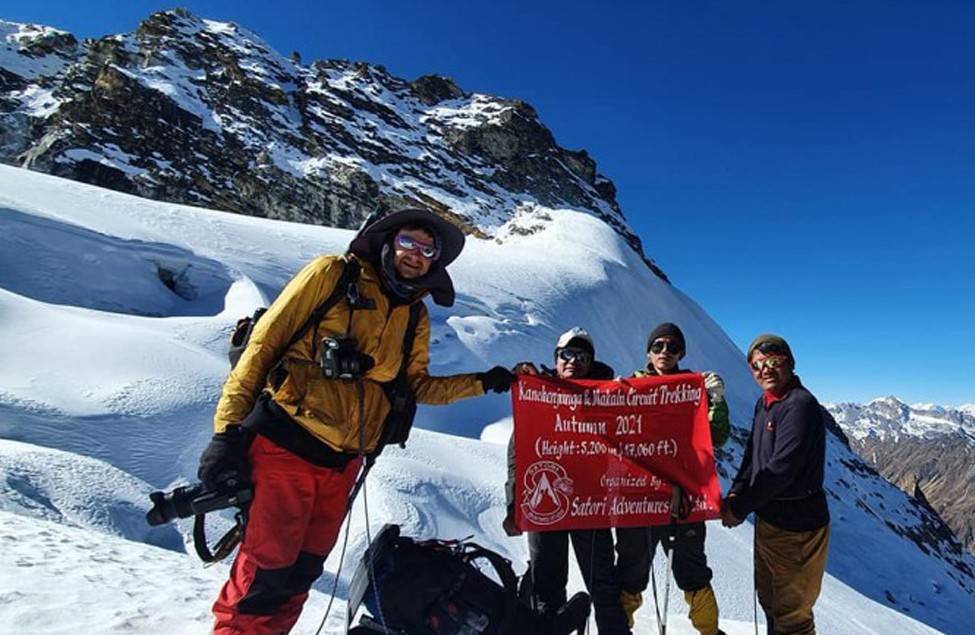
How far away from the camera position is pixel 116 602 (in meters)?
3.38

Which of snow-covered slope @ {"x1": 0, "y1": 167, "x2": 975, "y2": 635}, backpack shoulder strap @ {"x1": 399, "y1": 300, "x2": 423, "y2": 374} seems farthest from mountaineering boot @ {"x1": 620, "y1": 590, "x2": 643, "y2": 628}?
backpack shoulder strap @ {"x1": 399, "y1": 300, "x2": 423, "y2": 374}

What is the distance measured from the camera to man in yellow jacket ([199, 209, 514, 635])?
2.87m

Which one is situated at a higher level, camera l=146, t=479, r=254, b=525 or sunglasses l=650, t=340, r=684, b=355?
sunglasses l=650, t=340, r=684, b=355

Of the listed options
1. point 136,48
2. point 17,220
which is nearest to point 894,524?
point 17,220

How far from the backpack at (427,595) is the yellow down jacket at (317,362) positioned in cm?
73

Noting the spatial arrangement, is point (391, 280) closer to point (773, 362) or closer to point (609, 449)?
point (609, 449)

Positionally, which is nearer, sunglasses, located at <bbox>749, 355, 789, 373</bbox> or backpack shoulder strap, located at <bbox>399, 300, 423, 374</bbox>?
backpack shoulder strap, located at <bbox>399, 300, 423, 374</bbox>

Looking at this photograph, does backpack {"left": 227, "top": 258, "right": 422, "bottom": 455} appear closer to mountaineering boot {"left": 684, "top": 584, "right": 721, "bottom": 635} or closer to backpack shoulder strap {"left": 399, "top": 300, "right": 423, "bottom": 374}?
backpack shoulder strap {"left": 399, "top": 300, "right": 423, "bottom": 374}

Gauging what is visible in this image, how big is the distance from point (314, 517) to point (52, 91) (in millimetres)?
83041

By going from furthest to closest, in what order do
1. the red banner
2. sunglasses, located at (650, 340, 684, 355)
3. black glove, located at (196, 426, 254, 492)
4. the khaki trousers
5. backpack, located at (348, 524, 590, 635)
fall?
sunglasses, located at (650, 340, 684, 355)
the red banner
the khaki trousers
backpack, located at (348, 524, 590, 635)
black glove, located at (196, 426, 254, 492)

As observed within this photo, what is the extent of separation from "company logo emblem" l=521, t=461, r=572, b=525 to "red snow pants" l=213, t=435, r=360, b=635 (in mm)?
1658

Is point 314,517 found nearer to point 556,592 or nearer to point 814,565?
point 556,592

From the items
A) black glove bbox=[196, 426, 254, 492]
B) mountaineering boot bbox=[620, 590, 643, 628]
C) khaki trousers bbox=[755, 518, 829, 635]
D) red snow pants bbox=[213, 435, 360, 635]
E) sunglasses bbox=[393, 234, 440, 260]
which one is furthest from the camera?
mountaineering boot bbox=[620, 590, 643, 628]

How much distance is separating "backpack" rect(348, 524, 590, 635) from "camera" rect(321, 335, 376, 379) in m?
1.09
